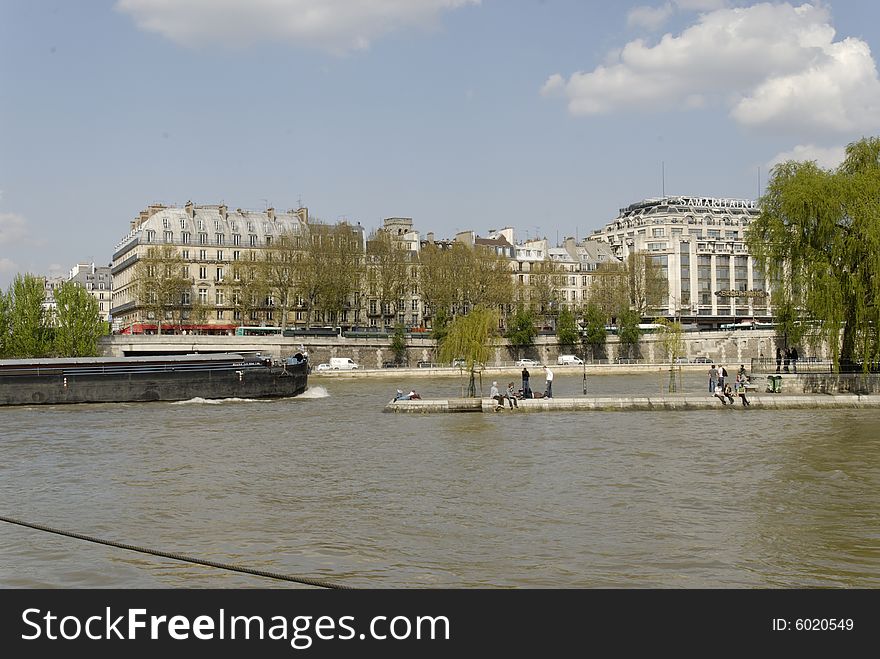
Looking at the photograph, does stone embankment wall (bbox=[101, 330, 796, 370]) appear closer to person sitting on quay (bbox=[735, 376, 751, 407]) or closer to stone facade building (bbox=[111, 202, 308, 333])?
stone facade building (bbox=[111, 202, 308, 333])

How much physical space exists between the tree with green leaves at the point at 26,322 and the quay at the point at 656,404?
46.9 meters

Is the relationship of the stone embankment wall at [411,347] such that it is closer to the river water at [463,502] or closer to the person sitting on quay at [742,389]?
the person sitting on quay at [742,389]

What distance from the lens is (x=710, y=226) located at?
13125cm

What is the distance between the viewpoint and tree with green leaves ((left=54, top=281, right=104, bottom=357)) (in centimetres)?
7181

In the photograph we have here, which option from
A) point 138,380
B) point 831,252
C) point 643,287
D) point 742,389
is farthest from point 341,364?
point 831,252

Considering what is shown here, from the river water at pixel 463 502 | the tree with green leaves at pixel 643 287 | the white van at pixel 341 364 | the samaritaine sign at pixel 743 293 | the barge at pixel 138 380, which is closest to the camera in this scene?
the river water at pixel 463 502

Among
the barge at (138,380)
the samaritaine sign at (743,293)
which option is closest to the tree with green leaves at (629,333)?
the samaritaine sign at (743,293)

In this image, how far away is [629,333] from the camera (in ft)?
296

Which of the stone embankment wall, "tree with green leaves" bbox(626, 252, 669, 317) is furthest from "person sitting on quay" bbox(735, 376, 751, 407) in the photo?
"tree with green leaves" bbox(626, 252, 669, 317)

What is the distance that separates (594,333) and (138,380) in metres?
52.8

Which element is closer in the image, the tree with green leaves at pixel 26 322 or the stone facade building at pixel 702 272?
the tree with green leaves at pixel 26 322

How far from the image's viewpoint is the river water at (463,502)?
1316cm

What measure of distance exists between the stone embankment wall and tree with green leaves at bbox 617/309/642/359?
569mm

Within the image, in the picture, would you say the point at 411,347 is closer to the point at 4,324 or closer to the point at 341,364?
the point at 341,364
